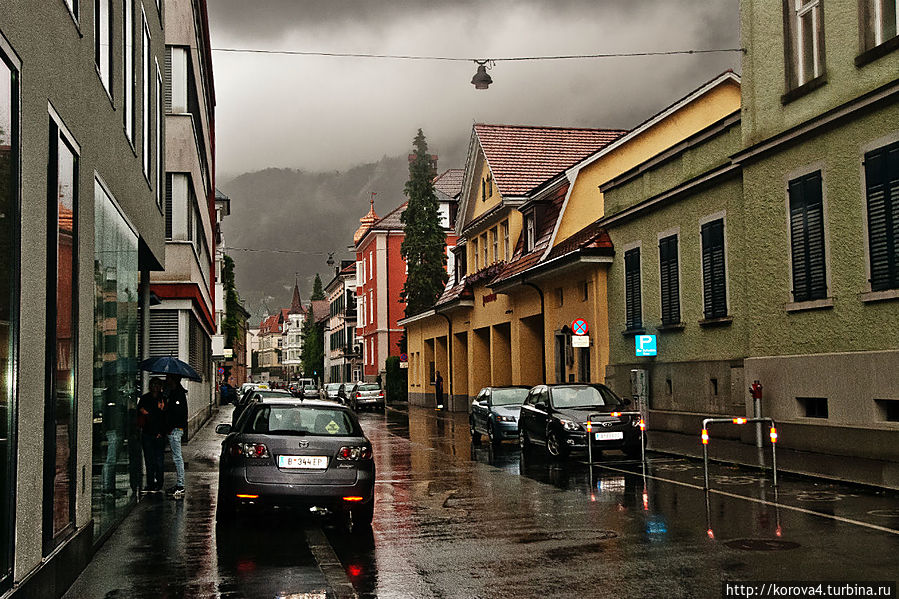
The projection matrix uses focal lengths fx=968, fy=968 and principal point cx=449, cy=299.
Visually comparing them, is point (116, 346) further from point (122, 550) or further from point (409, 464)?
point (409, 464)

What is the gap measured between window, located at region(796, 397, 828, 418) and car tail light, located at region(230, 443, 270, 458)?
454 inches

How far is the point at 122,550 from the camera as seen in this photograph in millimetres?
9922

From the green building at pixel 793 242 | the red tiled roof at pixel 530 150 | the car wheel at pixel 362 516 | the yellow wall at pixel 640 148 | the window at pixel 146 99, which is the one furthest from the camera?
the red tiled roof at pixel 530 150

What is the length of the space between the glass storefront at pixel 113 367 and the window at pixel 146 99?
2.47 meters

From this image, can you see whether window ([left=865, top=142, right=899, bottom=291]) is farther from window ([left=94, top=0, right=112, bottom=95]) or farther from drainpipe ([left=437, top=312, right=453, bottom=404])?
drainpipe ([left=437, top=312, right=453, bottom=404])

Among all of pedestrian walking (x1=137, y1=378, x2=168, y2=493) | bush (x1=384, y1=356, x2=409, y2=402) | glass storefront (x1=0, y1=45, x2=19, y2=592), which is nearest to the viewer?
glass storefront (x1=0, y1=45, x2=19, y2=592)

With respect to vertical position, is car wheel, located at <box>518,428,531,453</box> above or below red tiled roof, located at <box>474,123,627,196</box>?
below

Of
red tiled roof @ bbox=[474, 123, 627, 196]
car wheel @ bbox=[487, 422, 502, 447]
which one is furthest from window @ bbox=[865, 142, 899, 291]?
red tiled roof @ bbox=[474, 123, 627, 196]

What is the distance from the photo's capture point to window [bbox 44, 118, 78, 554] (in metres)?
7.41

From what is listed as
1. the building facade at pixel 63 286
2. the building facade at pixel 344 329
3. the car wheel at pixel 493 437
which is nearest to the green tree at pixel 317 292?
the building facade at pixel 344 329

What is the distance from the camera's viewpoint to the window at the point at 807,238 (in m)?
18.1

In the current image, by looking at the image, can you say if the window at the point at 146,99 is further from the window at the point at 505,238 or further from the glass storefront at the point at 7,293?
the window at the point at 505,238

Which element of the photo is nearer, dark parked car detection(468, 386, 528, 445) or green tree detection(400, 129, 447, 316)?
dark parked car detection(468, 386, 528, 445)

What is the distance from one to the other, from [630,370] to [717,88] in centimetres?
918
